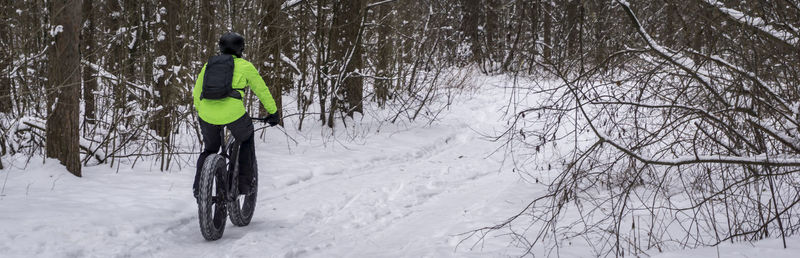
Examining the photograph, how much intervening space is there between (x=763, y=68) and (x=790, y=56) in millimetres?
192

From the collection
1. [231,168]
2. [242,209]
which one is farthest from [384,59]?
[231,168]

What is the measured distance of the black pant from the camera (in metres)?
5.59

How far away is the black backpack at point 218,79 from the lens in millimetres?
5348

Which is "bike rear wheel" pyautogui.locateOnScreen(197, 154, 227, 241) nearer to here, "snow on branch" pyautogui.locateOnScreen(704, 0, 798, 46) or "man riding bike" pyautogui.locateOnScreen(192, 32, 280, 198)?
"man riding bike" pyautogui.locateOnScreen(192, 32, 280, 198)

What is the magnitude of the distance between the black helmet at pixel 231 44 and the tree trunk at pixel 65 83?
2339 millimetres

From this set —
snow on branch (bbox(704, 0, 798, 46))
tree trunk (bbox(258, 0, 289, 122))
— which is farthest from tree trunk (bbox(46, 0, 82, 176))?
snow on branch (bbox(704, 0, 798, 46))

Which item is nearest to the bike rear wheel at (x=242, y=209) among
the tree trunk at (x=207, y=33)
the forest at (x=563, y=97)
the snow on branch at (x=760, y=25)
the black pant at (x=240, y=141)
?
the black pant at (x=240, y=141)

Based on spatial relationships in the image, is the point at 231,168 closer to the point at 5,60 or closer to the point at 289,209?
the point at 289,209

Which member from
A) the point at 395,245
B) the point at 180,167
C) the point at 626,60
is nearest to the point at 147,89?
the point at 180,167

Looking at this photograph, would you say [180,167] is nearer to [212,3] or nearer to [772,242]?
[212,3]

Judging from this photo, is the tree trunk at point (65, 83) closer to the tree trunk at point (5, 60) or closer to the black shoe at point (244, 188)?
the tree trunk at point (5, 60)

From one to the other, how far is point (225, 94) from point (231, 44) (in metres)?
0.49

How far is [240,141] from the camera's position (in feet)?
18.9

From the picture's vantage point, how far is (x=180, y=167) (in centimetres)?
831
